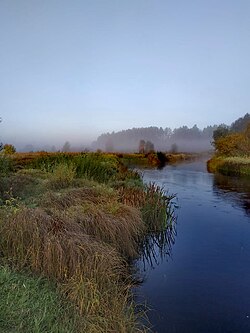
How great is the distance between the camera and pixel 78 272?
5.61 metres

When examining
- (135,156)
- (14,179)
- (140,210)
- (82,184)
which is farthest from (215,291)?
(135,156)

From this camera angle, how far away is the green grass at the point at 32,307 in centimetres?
422

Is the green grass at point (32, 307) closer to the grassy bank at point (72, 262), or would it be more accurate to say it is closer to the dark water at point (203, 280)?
the grassy bank at point (72, 262)

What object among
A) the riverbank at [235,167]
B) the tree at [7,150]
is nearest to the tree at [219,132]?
the riverbank at [235,167]

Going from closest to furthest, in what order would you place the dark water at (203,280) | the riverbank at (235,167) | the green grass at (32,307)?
the green grass at (32,307)
the dark water at (203,280)
the riverbank at (235,167)

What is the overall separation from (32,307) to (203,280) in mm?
4182

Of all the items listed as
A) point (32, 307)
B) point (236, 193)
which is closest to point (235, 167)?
point (236, 193)

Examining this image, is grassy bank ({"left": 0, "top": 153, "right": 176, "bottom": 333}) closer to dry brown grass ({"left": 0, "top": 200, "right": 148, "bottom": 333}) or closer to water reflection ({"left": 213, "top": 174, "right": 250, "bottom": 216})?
dry brown grass ({"left": 0, "top": 200, "right": 148, "bottom": 333})

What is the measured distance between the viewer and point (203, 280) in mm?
7590

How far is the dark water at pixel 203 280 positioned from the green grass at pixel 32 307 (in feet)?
5.47

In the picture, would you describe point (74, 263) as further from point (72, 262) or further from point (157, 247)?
point (157, 247)

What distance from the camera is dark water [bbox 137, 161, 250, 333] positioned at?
19.4ft

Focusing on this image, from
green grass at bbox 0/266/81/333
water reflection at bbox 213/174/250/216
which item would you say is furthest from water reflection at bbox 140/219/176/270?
water reflection at bbox 213/174/250/216

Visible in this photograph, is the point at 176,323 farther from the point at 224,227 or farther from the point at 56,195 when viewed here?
the point at 224,227
